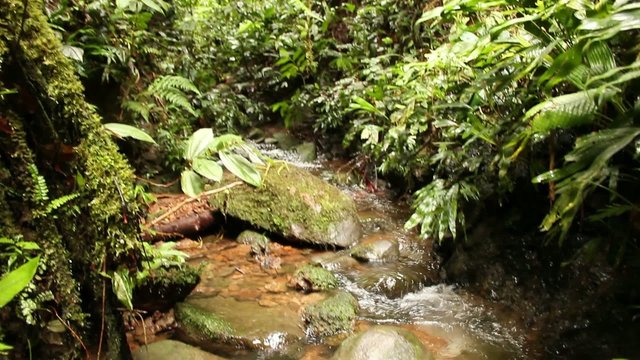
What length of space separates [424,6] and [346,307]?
407cm

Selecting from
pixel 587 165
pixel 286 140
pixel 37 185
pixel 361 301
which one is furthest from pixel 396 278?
pixel 286 140

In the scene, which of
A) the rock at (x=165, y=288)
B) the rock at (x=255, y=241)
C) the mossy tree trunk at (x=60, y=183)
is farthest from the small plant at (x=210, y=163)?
the rock at (x=255, y=241)

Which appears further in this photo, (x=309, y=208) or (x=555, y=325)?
(x=309, y=208)

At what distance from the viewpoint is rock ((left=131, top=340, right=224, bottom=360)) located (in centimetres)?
250

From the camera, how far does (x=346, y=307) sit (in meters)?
3.45

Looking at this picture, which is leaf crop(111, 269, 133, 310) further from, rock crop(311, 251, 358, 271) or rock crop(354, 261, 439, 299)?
rock crop(311, 251, 358, 271)

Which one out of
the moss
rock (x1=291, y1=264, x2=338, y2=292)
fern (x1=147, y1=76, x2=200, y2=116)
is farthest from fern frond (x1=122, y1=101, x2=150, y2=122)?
rock (x1=291, y1=264, x2=338, y2=292)

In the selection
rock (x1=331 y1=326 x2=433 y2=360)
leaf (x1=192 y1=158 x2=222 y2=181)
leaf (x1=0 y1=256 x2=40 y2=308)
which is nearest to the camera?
leaf (x1=0 y1=256 x2=40 y2=308)

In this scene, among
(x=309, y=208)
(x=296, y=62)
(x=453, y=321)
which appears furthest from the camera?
(x=296, y=62)

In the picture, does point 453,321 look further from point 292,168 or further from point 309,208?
point 292,168

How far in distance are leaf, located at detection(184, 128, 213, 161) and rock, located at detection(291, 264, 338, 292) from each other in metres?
2.17

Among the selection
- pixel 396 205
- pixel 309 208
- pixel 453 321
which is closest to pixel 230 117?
pixel 309 208

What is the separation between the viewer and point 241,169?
6.18 ft

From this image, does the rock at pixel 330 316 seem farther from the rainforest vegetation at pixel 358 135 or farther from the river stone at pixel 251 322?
the rainforest vegetation at pixel 358 135
